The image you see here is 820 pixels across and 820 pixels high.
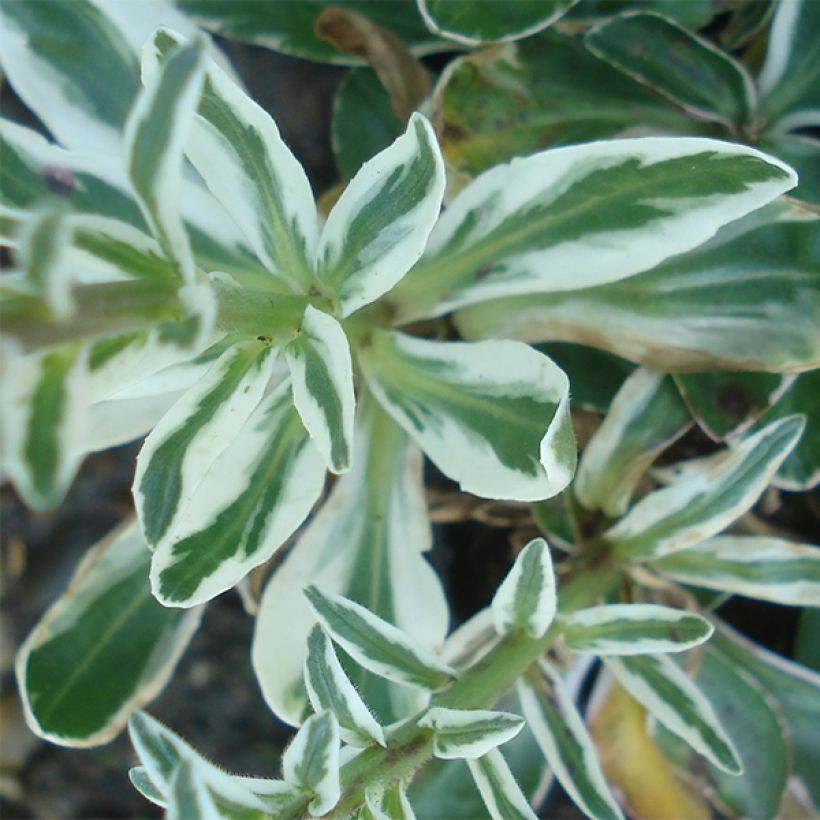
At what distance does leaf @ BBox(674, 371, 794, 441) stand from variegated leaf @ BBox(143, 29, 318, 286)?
1.01 ft

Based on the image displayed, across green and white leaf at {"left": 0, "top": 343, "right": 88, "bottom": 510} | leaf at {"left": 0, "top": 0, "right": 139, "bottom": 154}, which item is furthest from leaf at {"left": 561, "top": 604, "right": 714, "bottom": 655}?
leaf at {"left": 0, "top": 0, "right": 139, "bottom": 154}

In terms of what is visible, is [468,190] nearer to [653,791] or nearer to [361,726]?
[361,726]

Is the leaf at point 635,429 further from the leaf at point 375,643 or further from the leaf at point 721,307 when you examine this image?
the leaf at point 375,643

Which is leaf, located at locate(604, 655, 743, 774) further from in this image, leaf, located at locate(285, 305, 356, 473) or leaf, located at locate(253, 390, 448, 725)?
leaf, located at locate(285, 305, 356, 473)

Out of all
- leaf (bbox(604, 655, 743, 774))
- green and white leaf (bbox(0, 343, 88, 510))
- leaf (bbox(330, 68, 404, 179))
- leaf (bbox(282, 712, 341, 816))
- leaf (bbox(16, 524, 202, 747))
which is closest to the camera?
green and white leaf (bbox(0, 343, 88, 510))

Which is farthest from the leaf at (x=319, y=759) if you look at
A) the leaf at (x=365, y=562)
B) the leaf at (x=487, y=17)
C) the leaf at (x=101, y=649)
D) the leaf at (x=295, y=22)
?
the leaf at (x=295, y=22)

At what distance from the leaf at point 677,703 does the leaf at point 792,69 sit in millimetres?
465

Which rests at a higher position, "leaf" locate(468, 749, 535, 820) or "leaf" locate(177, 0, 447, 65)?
"leaf" locate(177, 0, 447, 65)

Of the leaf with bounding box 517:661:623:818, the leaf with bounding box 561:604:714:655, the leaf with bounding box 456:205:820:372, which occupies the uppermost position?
the leaf with bounding box 456:205:820:372

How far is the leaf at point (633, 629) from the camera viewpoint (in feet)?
2.06

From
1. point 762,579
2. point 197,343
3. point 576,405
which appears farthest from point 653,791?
point 197,343

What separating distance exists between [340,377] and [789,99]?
51 cm

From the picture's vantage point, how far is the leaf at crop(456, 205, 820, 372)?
2.16 ft

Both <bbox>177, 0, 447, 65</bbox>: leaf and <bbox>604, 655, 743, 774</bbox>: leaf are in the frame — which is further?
<bbox>177, 0, 447, 65</bbox>: leaf
